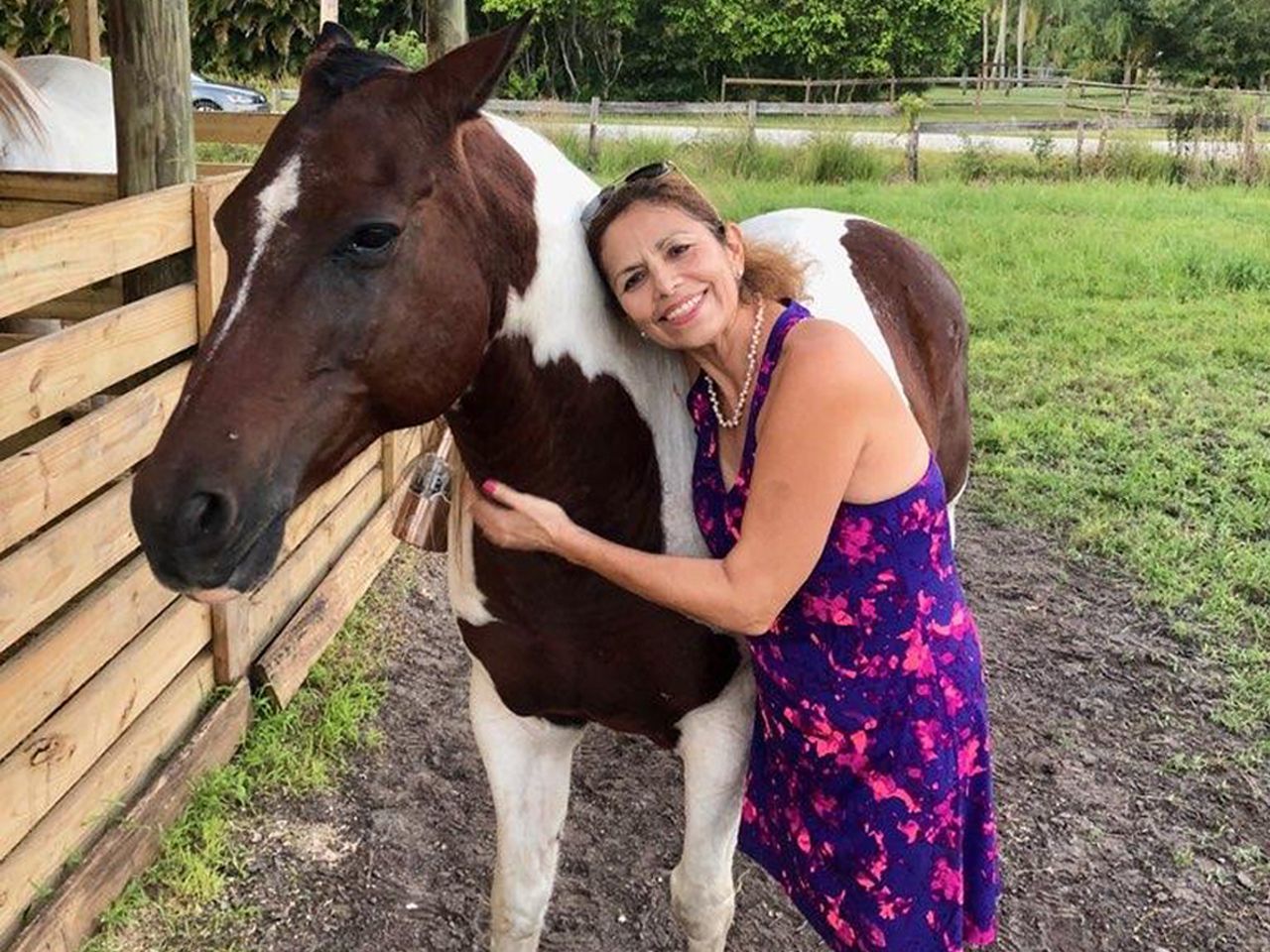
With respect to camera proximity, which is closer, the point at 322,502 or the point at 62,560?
the point at 62,560

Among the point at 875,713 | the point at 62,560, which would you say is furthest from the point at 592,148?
the point at 875,713

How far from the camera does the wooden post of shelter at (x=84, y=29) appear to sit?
5.44 m

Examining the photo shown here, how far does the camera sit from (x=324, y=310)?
150 centimetres

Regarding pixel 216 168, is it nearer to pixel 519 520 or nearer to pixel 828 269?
pixel 828 269

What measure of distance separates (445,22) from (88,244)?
3.01 meters

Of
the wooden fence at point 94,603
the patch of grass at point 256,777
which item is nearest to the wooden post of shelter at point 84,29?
the wooden fence at point 94,603

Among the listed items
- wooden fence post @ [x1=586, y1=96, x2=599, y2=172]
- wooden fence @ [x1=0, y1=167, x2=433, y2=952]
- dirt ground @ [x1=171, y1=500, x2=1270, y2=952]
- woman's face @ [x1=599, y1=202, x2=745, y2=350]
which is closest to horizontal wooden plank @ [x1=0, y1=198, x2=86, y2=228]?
wooden fence @ [x1=0, y1=167, x2=433, y2=952]

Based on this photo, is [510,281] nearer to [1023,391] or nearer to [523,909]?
[523,909]

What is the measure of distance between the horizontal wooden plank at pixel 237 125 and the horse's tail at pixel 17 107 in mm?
1265

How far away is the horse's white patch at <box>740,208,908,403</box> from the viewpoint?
2744mm

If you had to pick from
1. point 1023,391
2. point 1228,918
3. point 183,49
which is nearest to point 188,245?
point 183,49

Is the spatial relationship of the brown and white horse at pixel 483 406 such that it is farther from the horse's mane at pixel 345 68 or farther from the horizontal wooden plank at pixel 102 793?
the horizontal wooden plank at pixel 102 793

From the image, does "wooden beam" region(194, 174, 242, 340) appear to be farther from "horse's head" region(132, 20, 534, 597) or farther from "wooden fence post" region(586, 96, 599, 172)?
"wooden fence post" region(586, 96, 599, 172)

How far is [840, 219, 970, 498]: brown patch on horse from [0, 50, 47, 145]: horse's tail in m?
2.83
